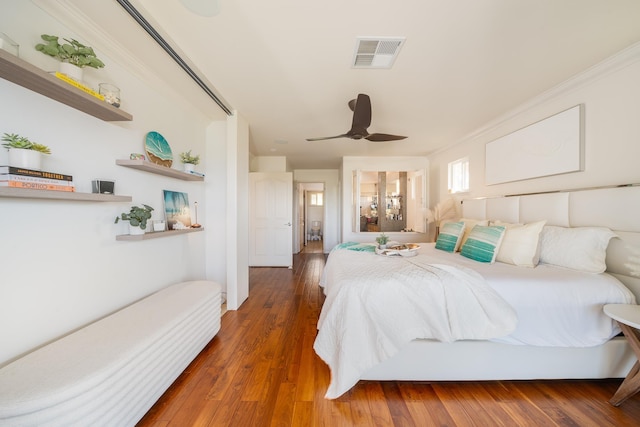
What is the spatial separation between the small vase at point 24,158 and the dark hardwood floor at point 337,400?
152 cm

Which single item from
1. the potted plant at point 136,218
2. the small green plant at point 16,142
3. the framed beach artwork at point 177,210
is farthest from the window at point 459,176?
the small green plant at point 16,142

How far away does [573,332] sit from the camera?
1471 mm

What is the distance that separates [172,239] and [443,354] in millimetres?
2579

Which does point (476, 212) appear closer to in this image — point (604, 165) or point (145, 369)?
point (604, 165)

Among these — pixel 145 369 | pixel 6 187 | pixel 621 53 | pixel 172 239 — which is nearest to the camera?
pixel 6 187

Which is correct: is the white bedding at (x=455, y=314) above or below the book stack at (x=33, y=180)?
below

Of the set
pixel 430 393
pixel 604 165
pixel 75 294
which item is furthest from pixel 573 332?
pixel 75 294

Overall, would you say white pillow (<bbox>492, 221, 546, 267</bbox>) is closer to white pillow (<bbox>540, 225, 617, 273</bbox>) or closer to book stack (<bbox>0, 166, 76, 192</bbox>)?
white pillow (<bbox>540, 225, 617, 273</bbox>)

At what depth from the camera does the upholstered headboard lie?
1.57m

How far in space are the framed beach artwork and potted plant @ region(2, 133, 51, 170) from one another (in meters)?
1.02

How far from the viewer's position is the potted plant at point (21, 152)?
102cm

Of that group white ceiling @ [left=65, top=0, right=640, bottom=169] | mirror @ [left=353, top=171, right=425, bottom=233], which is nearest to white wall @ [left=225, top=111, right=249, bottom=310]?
white ceiling @ [left=65, top=0, right=640, bottom=169]

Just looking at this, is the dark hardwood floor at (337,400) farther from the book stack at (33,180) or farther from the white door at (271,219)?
the white door at (271,219)

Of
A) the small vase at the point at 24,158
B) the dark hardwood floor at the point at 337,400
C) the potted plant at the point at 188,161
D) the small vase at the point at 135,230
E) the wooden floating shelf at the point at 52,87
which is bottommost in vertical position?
the dark hardwood floor at the point at 337,400
